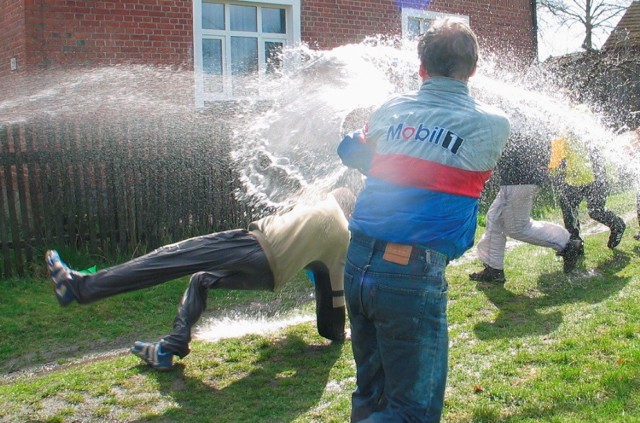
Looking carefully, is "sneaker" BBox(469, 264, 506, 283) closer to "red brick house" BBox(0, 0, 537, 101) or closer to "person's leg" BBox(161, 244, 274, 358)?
"person's leg" BBox(161, 244, 274, 358)

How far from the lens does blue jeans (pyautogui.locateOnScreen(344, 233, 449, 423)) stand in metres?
2.75

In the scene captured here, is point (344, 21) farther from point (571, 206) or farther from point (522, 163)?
point (522, 163)

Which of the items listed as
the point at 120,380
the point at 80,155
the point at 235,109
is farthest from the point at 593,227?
the point at 120,380

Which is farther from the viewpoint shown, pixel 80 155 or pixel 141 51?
pixel 141 51

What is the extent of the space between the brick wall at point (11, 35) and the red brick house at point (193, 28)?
14 millimetres

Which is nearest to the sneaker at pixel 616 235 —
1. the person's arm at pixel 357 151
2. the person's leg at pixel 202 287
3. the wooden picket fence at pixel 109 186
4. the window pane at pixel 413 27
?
the wooden picket fence at pixel 109 186

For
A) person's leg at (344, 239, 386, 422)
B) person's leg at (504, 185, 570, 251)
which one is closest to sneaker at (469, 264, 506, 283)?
person's leg at (504, 185, 570, 251)

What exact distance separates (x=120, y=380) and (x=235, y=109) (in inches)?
229

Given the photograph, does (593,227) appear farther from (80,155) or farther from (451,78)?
(451,78)

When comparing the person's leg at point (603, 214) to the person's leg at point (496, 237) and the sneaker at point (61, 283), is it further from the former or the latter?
the sneaker at point (61, 283)

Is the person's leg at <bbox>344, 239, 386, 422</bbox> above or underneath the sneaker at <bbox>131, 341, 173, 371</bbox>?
above

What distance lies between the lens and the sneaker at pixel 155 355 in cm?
455

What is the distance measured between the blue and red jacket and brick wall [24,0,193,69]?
8096 millimetres

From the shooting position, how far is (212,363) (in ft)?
15.5
